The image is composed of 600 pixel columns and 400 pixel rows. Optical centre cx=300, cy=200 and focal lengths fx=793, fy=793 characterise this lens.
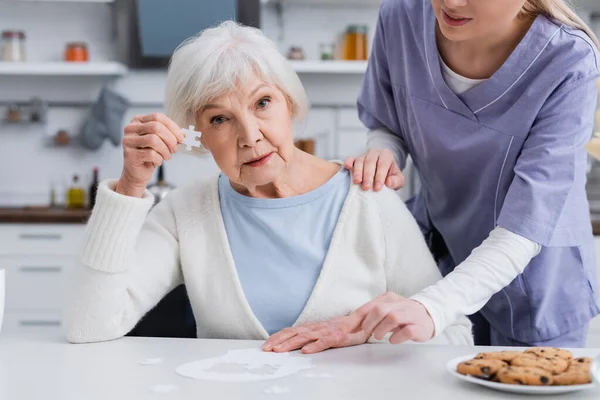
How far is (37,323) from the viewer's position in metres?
3.61

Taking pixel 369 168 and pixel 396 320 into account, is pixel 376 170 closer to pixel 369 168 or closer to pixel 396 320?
pixel 369 168

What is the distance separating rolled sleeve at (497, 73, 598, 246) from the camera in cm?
140

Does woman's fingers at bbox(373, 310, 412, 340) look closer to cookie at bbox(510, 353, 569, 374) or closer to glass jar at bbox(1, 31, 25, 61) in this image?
cookie at bbox(510, 353, 569, 374)

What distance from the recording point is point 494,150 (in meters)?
1.55

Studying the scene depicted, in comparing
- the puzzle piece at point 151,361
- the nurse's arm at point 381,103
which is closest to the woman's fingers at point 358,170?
the nurse's arm at point 381,103

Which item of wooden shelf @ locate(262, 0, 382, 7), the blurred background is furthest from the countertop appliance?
wooden shelf @ locate(262, 0, 382, 7)

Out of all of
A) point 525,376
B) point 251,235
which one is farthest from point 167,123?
point 525,376

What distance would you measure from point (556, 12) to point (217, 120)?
26.3 inches

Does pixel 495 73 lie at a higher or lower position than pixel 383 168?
higher

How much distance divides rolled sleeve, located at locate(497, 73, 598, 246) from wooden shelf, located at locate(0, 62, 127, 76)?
2.74 metres

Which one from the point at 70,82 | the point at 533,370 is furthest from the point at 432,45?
the point at 70,82

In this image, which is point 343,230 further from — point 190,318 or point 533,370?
point 190,318

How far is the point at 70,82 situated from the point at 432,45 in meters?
2.87

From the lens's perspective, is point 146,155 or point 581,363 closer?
point 581,363
